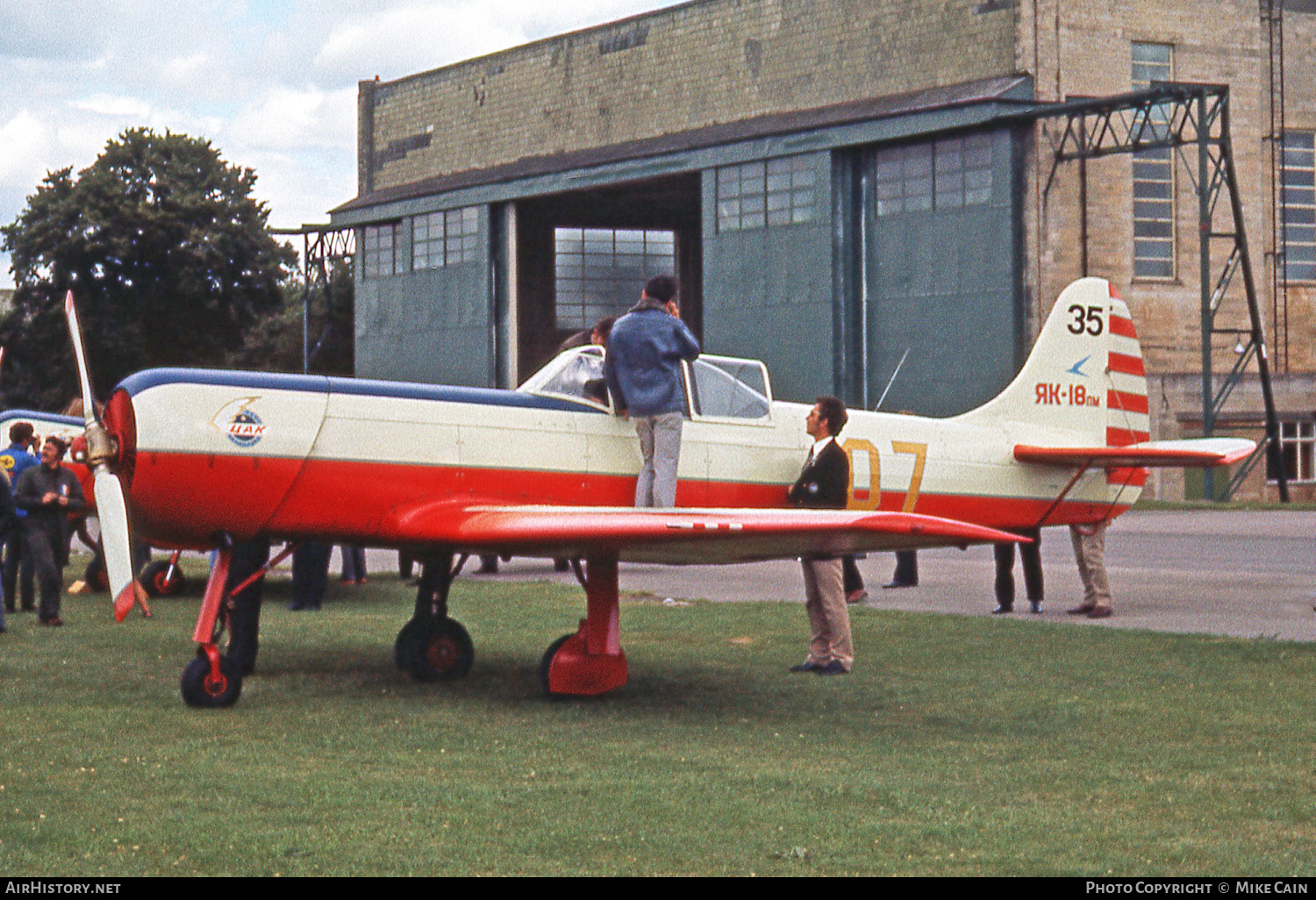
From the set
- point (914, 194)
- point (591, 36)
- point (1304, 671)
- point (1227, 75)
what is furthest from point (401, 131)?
point (1304, 671)

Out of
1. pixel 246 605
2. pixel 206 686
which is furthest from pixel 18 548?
pixel 206 686

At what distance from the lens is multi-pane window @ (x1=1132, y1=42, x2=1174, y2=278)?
4519 cm

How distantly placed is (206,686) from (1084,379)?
336 inches

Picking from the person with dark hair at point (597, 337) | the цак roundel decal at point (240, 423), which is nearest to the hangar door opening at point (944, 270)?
the person with dark hair at point (597, 337)

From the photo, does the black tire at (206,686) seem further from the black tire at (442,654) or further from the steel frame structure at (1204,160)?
the steel frame structure at (1204,160)

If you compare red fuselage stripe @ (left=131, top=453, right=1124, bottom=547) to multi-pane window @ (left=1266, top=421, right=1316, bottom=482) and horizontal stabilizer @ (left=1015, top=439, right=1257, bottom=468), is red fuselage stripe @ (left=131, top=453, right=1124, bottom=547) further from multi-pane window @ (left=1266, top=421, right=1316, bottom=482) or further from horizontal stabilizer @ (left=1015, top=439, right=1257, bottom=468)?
multi-pane window @ (left=1266, top=421, right=1316, bottom=482)

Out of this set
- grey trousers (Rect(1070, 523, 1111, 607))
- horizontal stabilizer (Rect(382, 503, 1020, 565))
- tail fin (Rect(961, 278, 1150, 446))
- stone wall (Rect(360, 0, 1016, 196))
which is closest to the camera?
horizontal stabilizer (Rect(382, 503, 1020, 565))

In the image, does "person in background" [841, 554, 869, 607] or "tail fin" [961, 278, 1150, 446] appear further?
"person in background" [841, 554, 869, 607]

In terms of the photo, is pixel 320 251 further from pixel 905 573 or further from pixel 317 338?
pixel 905 573

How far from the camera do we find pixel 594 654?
9977 millimetres

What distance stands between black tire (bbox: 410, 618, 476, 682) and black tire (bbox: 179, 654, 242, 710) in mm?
1593

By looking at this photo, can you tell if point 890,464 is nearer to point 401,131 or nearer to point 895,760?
point 895,760

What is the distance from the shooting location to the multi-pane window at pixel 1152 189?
148 feet

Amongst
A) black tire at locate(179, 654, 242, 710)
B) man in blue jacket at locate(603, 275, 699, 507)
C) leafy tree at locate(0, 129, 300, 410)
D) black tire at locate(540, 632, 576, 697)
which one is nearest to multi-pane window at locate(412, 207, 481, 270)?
leafy tree at locate(0, 129, 300, 410)
